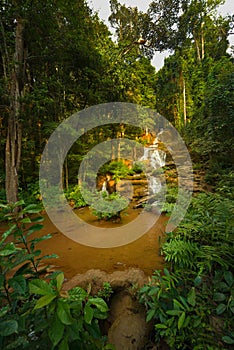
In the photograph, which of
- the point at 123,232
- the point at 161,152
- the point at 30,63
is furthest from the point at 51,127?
the point at 161,152

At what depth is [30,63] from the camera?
638 cm

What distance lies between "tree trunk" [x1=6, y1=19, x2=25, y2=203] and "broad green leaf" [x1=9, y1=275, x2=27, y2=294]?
5.11m

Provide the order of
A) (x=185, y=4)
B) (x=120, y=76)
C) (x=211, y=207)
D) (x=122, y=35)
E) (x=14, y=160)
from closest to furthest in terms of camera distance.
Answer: (x=211, y=207), (x=14, y=160), (x=120, y=76), (x=185, y=4), (x=122, y=35)

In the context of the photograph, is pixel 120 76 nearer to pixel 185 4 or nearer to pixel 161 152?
pixel 161 152

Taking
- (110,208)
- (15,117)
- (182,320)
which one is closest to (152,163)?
(110,208)

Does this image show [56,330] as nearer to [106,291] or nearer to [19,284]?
[19,284]

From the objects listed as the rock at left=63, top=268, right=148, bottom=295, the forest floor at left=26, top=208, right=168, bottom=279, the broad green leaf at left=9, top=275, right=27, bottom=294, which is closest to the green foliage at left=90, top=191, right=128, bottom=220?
the forest floor at left=26, top=208, right=168, bottom=279

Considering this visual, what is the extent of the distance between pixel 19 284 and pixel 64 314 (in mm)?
289

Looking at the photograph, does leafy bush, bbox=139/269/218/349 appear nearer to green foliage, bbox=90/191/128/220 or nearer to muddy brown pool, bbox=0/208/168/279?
muddy brown pool, bbox=0/208/168/279

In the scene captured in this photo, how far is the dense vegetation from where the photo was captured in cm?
83

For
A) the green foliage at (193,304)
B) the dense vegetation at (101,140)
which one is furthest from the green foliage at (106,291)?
the green foliage at (193,304)

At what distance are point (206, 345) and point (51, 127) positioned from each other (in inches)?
276

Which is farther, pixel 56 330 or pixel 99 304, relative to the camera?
pixel 99 304

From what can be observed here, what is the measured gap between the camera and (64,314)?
64cm
